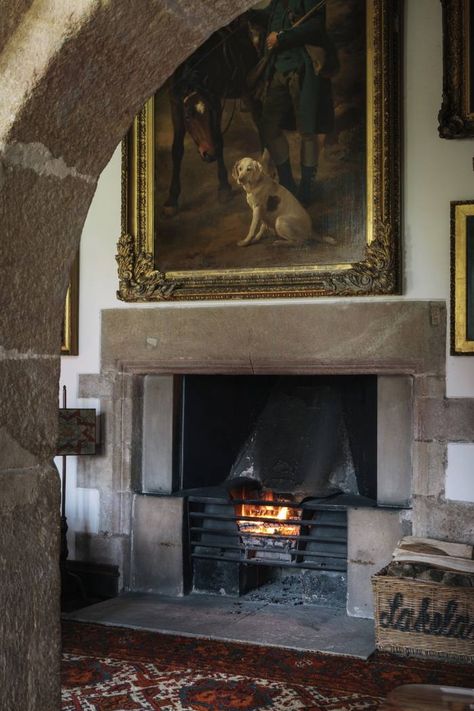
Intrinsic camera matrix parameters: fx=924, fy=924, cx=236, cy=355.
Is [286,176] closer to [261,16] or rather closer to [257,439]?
[261,16]

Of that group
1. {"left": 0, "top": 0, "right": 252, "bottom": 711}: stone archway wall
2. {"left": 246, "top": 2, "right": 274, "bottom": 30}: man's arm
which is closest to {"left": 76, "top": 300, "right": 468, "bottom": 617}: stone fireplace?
{"left": 246, "top": 2, "right": 274, "bottom": 30}: man's arm

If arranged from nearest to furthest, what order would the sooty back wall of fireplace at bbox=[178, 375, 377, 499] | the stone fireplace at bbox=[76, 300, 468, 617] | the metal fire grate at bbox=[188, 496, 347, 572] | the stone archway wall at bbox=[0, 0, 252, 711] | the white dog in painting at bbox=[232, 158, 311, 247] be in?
the stone archway wall at bbox=[0, 0, 252, 711] → the stone fireplace at bbox=[76, 300, 468, 617] → the white dog in painting at bbox=[232, 158, 311, 247] → the metal fire grate at bbox=[188, 496, 347, 572] → the sooty back wall of fireplace at bbox=[178, 375, 377, 499]

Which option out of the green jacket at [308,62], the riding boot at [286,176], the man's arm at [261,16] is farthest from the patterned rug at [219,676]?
the man's arm at [261,16]

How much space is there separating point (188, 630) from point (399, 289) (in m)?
2.09

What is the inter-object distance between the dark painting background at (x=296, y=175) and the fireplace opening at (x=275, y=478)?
0.89 metres

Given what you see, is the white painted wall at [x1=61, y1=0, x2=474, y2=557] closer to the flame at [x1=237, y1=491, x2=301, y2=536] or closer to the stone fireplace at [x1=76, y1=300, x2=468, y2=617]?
the stone fireplace at [x1=76, y1=300, x2=468, y2=617]

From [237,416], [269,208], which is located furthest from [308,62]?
[237,416]

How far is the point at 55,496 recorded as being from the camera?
164 cm

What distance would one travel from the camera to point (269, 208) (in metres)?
5.13

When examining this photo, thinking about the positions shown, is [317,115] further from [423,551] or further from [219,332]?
[423,551]

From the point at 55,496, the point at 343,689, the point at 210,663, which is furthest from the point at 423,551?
the point at 55,496

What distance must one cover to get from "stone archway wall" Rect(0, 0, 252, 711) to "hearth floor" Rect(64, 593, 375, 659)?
3.10 meters

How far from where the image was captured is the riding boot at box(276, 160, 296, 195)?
5074 mm

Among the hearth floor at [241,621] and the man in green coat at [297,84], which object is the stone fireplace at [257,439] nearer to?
the hearth floor at [241,621]
